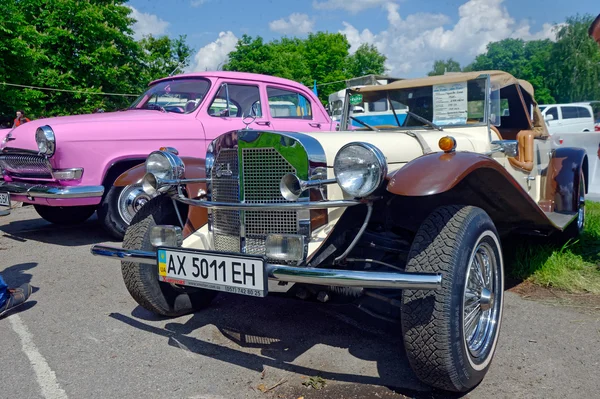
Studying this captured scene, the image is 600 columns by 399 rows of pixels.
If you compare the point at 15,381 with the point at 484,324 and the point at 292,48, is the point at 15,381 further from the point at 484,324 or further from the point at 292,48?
the point at 292,48

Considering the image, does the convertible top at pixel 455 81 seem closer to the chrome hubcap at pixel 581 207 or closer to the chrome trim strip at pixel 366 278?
the chrome hubcap at pixel 581 207

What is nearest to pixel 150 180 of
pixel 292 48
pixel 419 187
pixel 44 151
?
pixel 419 187

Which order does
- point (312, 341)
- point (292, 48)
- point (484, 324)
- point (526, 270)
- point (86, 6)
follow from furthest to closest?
point (292, 48) < point (86, 6) < point (526, 270) < point (312, 341) < point (484, 324)

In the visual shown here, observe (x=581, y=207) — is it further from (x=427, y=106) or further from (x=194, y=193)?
(x=194, y=193)

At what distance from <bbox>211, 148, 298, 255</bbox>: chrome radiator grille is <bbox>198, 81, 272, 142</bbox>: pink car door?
315 cm

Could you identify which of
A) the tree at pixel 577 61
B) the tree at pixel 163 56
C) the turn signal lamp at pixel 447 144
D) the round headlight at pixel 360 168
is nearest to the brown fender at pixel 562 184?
the turn signal lamp at pixel 447 144

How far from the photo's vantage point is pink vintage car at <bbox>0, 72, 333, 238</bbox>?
5508 millimetres

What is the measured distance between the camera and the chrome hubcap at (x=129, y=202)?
583 cm

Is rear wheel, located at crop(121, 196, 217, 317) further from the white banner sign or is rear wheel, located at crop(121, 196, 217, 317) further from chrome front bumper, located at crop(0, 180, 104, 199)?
chrome front bumper, located at crop(0, 180, 104, 199)

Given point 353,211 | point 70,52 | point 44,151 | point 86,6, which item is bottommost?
point 353,211

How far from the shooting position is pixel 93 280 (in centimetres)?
451

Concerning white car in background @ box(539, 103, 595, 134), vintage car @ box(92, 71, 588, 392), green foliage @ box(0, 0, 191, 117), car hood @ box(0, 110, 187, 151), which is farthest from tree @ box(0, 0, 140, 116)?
white car in background @ box(539, 103, 595, 134)

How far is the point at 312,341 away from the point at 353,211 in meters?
0.93

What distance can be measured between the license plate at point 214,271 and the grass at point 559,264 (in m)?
2.89
